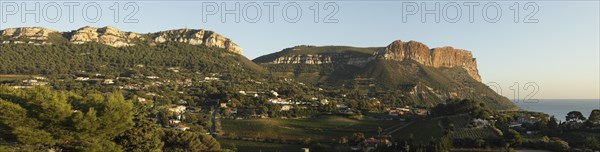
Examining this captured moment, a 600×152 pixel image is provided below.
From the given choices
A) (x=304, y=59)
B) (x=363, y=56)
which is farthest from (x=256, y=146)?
(x=304, y=59)

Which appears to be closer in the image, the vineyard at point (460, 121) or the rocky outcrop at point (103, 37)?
the vineyard at point (460, 121)

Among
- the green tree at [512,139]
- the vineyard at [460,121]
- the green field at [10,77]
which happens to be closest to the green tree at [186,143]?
the green tree at [512,139]

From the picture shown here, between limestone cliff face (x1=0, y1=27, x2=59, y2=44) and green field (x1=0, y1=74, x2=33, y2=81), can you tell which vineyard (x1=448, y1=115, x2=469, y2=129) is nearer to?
green field (x1=0, y1=74, x2=33, y2=81)

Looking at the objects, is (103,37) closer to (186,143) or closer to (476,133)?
(186,143)

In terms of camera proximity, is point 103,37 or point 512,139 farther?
point 103,37

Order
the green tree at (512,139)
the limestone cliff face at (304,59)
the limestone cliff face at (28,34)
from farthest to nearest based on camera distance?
the limestone cliff face at (304,59), the limestone cliff face at (28,34), the green tree at (512,139)

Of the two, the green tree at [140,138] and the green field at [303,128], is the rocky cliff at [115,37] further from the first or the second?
the green tree at [140,138]

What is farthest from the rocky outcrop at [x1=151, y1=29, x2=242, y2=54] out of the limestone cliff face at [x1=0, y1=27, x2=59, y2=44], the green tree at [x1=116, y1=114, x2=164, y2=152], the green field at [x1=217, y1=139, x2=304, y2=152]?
the green tree at [x1=116, y1=114, x2=164, y2=152]

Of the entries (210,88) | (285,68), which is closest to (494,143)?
(210,88)
